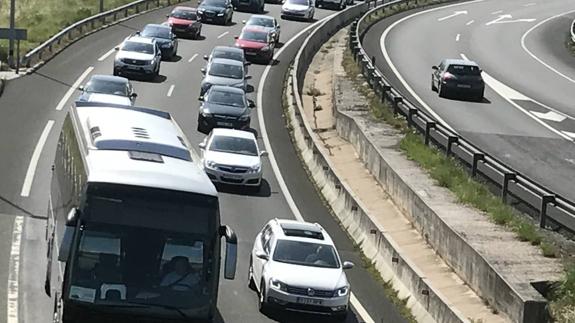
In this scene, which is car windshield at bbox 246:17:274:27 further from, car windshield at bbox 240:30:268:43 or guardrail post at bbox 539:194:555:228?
guardrail post at bbox 539:194:555:228

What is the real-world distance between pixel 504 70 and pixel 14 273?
37.2m

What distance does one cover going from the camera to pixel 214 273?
49.4 ft

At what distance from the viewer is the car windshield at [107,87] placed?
37.9 meters

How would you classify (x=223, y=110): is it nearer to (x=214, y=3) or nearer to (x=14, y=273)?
Result: (x=14, y=273)

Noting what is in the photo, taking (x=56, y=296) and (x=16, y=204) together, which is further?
(x=16, y=204)

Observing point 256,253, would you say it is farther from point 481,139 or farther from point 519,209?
point 481,139

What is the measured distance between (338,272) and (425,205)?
4.31 metres

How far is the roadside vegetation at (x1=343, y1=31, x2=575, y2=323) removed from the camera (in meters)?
20.0

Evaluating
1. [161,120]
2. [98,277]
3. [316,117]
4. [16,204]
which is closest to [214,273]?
[98,277]

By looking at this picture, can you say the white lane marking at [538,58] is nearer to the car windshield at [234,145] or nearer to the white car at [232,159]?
the car windshield at [234,145]

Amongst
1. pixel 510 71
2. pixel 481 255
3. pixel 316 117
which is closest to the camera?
pixel 481 255

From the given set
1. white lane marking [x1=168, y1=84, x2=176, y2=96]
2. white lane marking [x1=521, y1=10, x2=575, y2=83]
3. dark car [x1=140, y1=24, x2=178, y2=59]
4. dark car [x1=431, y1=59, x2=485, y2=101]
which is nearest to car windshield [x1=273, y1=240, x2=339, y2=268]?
white lane marking [x1=168, y1=84, x2=176, y2=96]

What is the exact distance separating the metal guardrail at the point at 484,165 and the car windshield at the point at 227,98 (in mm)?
4637

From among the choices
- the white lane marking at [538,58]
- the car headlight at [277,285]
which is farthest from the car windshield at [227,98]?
the white lane marking at [538,58]
